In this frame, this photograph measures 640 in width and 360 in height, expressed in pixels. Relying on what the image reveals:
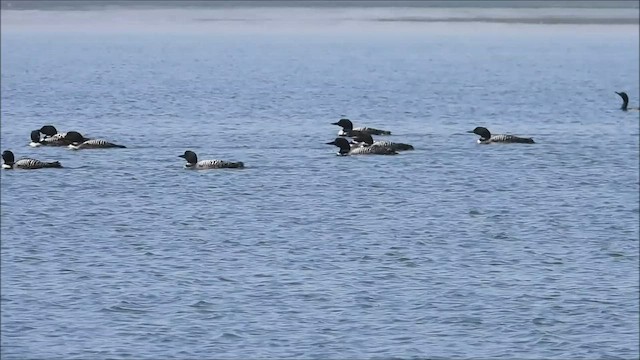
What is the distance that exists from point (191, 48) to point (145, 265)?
136 meters

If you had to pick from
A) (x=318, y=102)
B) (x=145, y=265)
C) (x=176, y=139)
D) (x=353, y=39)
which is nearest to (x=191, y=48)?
(x=353, y=39)

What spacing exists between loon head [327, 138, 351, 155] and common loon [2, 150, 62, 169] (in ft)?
27.1

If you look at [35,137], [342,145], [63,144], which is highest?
[342,145]

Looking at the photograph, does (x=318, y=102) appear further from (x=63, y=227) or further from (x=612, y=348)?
(x=612, y=348)

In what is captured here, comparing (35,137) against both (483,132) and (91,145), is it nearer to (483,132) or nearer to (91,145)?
(91,145)

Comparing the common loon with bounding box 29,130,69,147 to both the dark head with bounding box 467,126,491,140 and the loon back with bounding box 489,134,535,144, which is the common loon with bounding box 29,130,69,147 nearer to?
the dark head with bounding box 467,126,491,140

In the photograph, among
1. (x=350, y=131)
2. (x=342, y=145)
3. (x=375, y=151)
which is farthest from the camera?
(x=350, y=131)

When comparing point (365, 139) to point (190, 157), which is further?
point (365, 139)

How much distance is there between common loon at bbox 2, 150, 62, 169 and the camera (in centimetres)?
4575

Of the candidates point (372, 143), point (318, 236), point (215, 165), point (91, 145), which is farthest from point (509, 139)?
point (318, 236)

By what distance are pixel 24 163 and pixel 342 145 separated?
951 cm

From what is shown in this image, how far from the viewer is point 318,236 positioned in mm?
34875

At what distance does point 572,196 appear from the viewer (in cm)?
4172

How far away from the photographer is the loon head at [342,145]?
1930 inches
